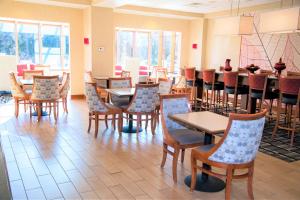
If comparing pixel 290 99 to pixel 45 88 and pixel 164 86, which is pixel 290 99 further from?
pixel 45 88

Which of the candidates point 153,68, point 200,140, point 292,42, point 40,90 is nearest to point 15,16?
point 40,90

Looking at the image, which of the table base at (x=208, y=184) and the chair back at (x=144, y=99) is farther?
the chair back at (x=144, y=99)

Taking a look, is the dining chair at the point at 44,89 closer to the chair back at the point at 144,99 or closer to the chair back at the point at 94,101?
the chair back at the point at 94,101

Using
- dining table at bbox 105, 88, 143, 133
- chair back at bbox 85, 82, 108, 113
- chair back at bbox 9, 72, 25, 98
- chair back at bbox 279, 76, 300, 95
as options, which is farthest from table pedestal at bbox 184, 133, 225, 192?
chair back at bbox 9, 72, 25, 98

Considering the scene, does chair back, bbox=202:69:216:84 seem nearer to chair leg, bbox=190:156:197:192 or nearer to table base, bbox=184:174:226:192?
table base, bbox=184:174:226:192

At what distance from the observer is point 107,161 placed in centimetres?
402

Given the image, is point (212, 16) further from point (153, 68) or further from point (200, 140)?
point (200, 140)

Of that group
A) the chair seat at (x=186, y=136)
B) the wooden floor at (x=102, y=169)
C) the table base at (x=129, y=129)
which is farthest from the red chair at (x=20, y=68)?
the chair seat at (x=186, y=136)

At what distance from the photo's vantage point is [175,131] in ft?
12.1

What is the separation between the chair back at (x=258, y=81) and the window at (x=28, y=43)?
715cm

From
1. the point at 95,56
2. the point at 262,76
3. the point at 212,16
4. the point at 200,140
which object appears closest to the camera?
the point at 200,140

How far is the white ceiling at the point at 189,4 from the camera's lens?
25.4 ft

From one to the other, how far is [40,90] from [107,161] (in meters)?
2.70

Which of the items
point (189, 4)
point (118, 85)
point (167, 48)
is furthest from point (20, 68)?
point (189, 4)
